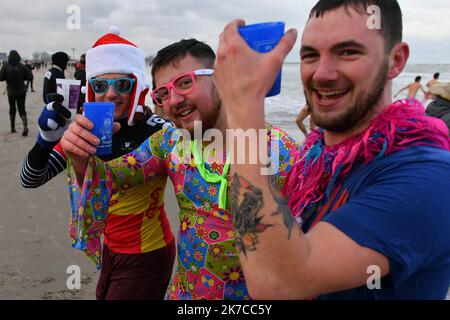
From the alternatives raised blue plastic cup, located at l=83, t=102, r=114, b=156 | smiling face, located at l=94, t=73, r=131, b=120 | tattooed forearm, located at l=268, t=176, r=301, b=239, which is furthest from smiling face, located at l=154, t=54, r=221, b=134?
tattooed forearm, located at l=268, t=176, r=301, b=239

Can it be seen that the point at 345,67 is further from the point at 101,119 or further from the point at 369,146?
the point at 101,119

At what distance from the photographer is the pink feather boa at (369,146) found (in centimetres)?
121

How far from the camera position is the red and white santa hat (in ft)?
8.86

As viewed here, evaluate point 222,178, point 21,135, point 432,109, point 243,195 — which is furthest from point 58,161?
point 21,135

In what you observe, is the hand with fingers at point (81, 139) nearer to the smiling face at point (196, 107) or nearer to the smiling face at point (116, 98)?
the smiling face at point (196, 107)

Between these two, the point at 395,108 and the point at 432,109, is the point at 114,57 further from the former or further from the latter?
the point at 432,109

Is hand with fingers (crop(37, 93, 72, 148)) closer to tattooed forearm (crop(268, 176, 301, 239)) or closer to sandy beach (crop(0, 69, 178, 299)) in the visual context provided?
tattooed forearm (crop(268, 176, 301, 239))

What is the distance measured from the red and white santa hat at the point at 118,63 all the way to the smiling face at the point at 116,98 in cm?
3

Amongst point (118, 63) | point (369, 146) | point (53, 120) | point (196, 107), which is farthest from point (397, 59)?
point (118, 63)

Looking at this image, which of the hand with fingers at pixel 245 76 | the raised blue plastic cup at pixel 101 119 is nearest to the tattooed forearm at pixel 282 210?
the hand with fingers at pixel 245 76

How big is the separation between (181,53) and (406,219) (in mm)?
1679

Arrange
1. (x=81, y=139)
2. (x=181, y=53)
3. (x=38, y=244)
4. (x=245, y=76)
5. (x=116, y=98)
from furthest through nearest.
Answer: (x=38, y=244), (x=116, y=98), (x=181, y=53), (x=81, y=139), (x=245, y=76)

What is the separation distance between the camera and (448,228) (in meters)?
1.03

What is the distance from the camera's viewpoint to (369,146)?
1245 mm
